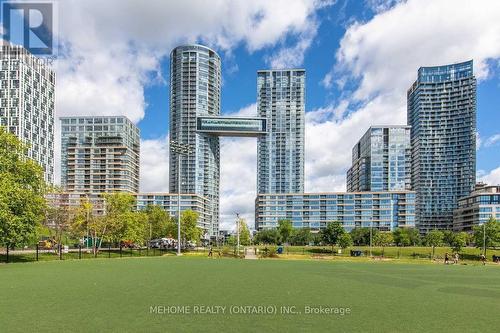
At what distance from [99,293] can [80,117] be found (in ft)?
560

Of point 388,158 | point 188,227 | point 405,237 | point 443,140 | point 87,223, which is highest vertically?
point 443,140

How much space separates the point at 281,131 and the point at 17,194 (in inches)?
6482

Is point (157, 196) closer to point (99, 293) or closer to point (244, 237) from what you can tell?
point (244, 237)

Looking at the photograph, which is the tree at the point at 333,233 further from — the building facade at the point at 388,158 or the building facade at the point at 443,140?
the building facade at the point at 443,140

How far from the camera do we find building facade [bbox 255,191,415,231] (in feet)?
487

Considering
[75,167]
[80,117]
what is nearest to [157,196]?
[75,167]

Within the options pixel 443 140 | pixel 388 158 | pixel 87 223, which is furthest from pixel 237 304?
pixel 443 140

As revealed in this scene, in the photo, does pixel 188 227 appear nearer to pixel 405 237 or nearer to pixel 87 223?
pixel 87 223

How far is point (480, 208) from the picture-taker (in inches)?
5433

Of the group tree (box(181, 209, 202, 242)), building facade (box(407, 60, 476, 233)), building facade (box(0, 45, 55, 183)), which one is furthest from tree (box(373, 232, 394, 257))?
building facade (box(0, 45, 55, 183))

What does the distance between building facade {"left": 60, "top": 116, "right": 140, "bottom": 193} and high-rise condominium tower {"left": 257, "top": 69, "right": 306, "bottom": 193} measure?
62838 mm

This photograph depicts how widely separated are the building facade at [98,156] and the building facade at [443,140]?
138 metres

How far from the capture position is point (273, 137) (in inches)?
7510

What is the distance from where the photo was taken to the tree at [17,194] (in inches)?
1191
